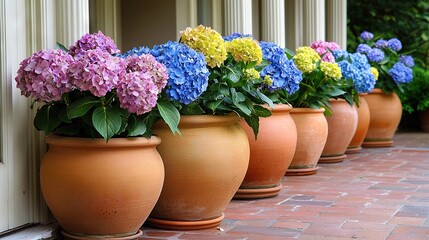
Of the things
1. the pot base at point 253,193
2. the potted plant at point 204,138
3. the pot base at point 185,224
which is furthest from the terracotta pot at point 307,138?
the pot base at point 185,224

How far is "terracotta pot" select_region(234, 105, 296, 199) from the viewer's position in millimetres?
5184

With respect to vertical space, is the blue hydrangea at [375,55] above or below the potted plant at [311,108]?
above

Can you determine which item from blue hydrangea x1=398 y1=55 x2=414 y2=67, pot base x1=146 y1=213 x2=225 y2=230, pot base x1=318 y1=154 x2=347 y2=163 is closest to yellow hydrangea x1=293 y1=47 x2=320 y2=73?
pot base x1=318 y1=154 x2=347 y2=163

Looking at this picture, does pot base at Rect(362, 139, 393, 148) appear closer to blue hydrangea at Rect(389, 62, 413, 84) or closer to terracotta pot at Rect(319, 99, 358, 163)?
blue hydrangea at Rect(389, 62, 413, 84)

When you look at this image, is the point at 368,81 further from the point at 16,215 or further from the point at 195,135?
the point at 16,215

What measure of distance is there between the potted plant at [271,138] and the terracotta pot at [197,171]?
0.88 meters

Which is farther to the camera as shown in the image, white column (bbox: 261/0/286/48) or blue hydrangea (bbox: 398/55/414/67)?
blue hydrangea (bbox: 398/55/414/67)

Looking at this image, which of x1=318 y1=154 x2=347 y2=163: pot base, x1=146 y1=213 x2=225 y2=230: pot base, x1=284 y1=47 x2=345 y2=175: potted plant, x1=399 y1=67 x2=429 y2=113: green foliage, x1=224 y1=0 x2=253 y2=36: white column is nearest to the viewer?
x1=146 y1=213 x2=225 y2=230: pot base

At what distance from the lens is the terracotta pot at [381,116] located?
866cm

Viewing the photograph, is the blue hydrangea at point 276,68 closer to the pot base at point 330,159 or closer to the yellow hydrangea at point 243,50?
the yellow hydrangea at point 243,50

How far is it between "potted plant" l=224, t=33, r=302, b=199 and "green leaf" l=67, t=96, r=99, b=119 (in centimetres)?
166

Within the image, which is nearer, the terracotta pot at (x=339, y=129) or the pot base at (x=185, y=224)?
the pot base at (x=185, y=224)

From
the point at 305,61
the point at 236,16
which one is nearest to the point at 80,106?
the point at 236,16

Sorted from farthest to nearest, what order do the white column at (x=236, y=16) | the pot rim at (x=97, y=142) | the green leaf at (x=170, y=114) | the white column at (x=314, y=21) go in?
the white column at (x=314, y=21) → the white column at (x=236, y=16) → the green leaf at (x=170, y=114) → the pot rim at (x=97, y=142)
